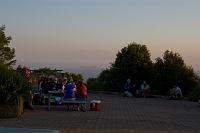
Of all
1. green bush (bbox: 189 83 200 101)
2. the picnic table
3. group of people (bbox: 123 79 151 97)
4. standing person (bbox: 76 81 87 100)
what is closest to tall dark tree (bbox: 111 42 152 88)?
group of people (bbox: 123 79 151 97)

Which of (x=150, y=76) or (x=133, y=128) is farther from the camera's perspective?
(x=150, y=76)

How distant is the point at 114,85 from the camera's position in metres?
48.2

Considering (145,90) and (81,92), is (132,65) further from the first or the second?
(81,92)

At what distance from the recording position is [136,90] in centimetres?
4225

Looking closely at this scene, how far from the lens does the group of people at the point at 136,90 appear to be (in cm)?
4072

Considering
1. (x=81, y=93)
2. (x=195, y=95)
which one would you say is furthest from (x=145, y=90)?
(x=81, y=93)

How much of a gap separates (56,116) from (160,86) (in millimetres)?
22731

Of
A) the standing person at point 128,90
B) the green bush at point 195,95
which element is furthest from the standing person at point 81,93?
the standing person at point 128,90

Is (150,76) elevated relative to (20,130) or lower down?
elevated

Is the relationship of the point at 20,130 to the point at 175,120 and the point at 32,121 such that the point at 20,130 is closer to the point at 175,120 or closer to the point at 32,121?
the point at 32,121

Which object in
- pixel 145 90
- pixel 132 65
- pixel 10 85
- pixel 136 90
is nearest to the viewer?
→ pixel 10 85

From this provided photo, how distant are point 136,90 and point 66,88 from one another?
17394mm

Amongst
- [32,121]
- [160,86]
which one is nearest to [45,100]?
[32,121]

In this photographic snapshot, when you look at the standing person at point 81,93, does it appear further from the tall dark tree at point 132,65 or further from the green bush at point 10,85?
the tall dark tree at point 132,65
